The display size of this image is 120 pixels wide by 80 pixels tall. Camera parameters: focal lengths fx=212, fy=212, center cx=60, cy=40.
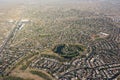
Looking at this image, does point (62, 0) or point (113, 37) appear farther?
point (62, 0)

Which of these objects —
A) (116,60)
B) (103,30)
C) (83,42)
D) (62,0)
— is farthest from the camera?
(62,0)

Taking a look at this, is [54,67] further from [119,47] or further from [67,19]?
[67,19]

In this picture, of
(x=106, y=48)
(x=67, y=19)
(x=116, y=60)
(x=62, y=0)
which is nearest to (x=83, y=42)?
(x=106, y=48)

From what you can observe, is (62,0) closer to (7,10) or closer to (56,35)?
(7,10)

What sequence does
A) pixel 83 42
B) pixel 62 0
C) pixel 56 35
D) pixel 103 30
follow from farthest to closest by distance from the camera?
pixel 62 0 → pixel 103 30 → pixel 56 35 → pixel 83 42

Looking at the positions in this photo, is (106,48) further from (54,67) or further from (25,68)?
(25,68)

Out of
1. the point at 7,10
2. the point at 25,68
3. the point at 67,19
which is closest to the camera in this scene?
the point at 25,68

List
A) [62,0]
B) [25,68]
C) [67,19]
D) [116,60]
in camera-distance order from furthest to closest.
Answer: [62,0]
[67,19]
[116,60]
[25,68]

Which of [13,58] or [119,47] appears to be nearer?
[13,58]

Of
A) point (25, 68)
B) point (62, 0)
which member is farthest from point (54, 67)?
point (62, 0)
